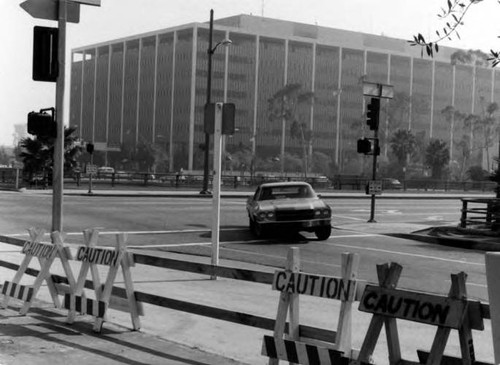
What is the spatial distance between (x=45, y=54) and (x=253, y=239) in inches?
364

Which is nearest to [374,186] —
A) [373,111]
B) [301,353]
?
[373,111]

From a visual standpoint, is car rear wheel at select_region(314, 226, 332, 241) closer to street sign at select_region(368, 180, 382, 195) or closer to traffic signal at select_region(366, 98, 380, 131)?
street sign at select_region(368, 180, 382, 195)

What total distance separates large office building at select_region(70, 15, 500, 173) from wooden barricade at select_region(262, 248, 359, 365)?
4613 inches

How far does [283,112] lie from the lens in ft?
395

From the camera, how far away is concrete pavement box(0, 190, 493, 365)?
6266 mm

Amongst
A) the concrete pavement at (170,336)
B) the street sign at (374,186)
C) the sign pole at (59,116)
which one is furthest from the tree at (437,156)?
the sign pole at (59,116)

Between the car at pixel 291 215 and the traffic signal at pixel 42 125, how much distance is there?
8.22 meters

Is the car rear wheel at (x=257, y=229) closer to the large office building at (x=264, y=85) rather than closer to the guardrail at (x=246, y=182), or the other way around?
the guardrail at (x=246, y=182)

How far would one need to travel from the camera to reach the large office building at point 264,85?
12562 centimetres

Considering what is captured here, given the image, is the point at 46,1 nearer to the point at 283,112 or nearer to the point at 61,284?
the point at 61,284

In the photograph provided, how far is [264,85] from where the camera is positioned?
13138cm

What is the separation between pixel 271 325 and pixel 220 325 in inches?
95.7

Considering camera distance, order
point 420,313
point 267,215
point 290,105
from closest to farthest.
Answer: point 420,313
point 267,215
point 290,105

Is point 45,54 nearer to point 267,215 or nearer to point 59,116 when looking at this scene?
point 59,116
